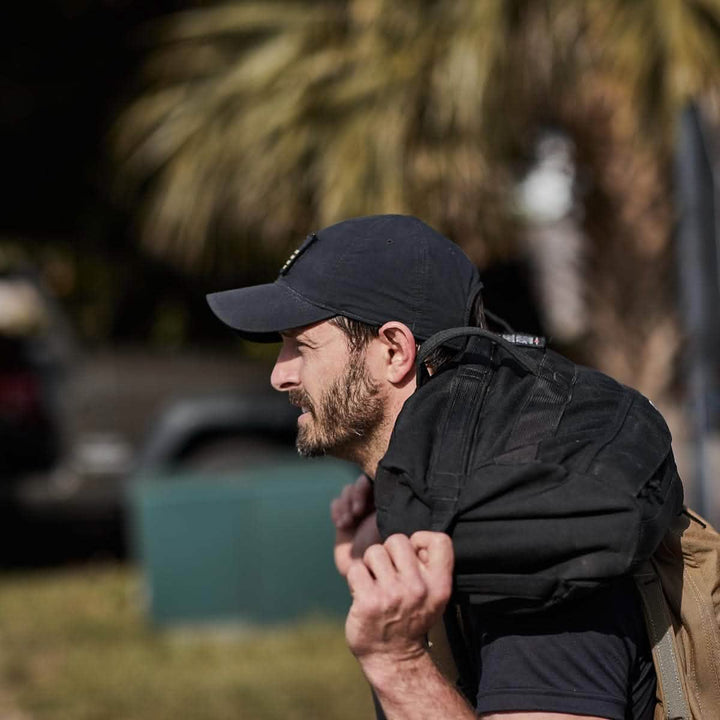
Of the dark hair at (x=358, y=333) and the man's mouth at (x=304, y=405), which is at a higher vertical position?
the dark hair at (x=358, y=333)

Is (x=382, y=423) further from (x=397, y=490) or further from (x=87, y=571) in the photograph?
(x=87, y=571)

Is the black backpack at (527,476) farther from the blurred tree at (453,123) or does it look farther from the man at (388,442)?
the blurred tree at (453,123)

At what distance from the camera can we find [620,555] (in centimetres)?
168

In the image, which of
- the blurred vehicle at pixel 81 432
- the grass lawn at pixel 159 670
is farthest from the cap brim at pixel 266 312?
the blurred vehicle at pixel 81 432

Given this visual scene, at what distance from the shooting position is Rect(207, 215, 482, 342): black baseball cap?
1.99 m

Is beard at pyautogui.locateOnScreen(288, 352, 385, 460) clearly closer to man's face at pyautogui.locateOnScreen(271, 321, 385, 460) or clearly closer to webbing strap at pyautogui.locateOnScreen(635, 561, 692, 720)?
man's face at pyautogui.locateOnScreen(271, 321, 385, 460)

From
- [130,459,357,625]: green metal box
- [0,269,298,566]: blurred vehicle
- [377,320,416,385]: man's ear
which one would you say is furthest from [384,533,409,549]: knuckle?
[0,269,298,566]: blurred vehicle

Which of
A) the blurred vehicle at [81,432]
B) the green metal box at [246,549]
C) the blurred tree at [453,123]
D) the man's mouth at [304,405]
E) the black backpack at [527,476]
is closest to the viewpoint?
the black backpack at [527,476]

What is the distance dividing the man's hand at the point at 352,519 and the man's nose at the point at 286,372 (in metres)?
0.35

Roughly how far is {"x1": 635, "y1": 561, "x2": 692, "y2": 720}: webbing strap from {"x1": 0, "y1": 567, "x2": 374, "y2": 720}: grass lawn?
148 inches

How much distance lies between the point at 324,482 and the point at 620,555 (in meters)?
5.05

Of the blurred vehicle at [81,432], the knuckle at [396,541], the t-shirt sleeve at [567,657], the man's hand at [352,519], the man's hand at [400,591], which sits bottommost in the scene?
the blurred vehicle at [81,432]

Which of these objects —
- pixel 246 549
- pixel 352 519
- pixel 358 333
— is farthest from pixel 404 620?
pixel 246 549

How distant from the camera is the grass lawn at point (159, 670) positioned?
564 centimetres
